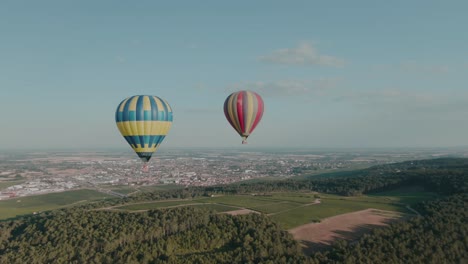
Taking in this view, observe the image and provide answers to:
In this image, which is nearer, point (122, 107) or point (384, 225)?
point (122, 107)

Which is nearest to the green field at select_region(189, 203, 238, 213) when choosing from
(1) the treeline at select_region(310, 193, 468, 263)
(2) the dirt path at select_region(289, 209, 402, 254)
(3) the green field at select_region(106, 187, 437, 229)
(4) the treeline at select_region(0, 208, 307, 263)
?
(3) the green field at select_region(106, 187, 437, 229)

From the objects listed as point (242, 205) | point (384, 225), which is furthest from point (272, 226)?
point (242, 205)

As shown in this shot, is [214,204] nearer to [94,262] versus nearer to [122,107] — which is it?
[94,262]

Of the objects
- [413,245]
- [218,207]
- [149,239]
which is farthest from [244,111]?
[218,207]

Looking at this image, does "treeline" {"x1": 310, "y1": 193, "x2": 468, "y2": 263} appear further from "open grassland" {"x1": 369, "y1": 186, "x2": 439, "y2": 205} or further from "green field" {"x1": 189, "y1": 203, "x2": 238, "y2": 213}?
"green field" {"x1": 189, "y1": 203, "x2": 238, "y2": 213}

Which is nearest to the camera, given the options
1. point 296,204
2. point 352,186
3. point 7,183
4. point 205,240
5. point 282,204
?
point 205,240

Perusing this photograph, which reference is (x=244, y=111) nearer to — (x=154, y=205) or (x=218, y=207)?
(x=218, y=207)
